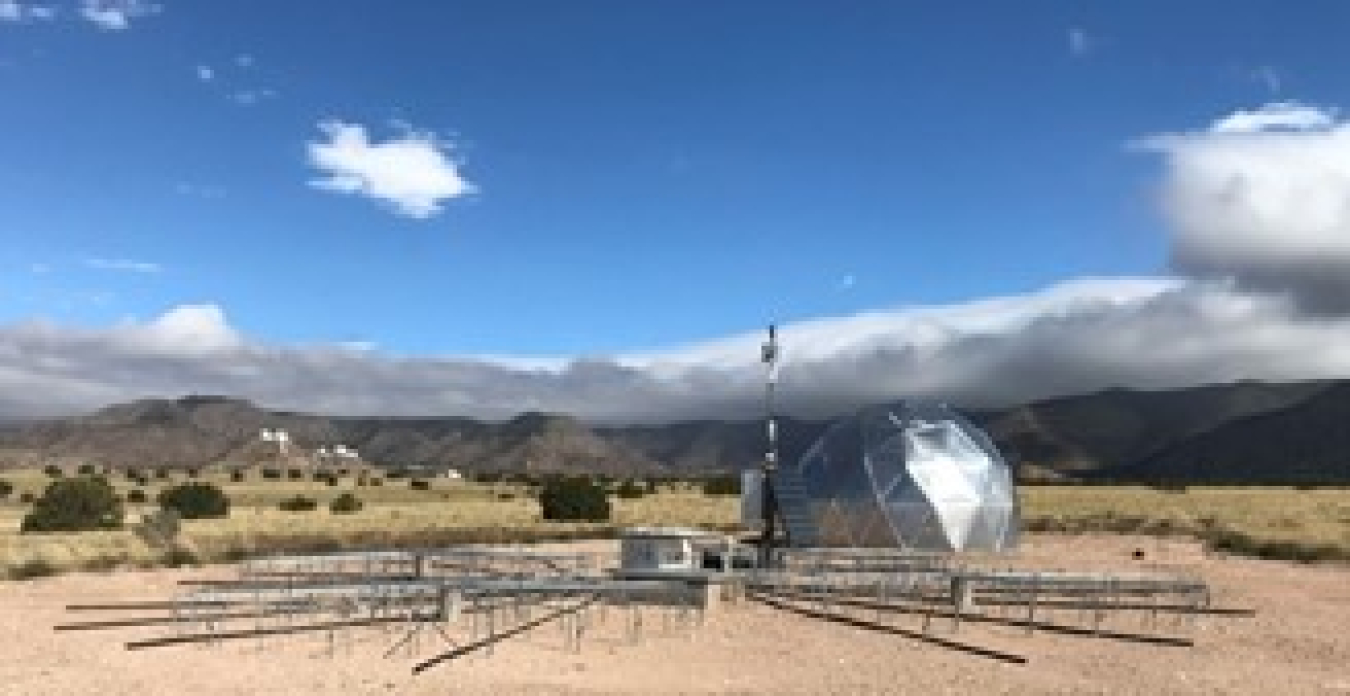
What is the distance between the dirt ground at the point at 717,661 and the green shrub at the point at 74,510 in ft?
73.7

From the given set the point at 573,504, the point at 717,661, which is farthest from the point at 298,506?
the point at 717,661

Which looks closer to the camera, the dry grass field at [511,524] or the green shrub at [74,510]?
the dry grass field at [511,524]

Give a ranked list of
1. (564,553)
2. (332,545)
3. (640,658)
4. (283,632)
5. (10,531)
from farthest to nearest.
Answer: (10,531) → (332,545) → (564,553) → (283,632) → (640,658)

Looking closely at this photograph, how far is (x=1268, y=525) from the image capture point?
5397cm

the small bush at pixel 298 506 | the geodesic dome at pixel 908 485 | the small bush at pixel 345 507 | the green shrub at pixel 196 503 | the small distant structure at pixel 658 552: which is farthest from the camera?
the small bush at pixel 298 506

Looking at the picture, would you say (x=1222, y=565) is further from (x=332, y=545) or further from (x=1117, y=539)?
(x=332, y=545)

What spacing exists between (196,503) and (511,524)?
1330 cm

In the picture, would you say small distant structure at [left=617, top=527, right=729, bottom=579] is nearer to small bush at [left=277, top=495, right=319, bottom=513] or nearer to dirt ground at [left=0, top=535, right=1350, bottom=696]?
dirt ground at [left=0, top=535, right=1350, bottom=696]

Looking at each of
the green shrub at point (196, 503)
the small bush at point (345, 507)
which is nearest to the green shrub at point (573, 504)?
the small bush at point (345, 507)

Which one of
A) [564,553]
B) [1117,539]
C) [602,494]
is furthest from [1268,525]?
[564,553]

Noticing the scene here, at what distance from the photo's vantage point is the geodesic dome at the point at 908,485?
42.8 meters

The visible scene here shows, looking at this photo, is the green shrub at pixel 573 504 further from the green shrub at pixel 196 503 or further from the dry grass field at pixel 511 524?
the green shrub at pixel 196 503

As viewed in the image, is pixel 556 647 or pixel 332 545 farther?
pixel 332 545

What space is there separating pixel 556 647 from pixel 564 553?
56.6 feet
